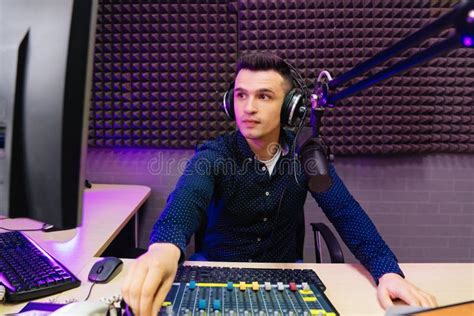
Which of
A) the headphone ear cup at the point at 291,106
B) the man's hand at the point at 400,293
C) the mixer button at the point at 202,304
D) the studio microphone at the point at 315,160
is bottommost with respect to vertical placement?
the mixer button at the point at 202,304

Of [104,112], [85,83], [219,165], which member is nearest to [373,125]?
[219,165]

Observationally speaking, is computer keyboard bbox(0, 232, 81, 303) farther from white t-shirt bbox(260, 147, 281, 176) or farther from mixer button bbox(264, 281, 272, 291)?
white t-shirt bbox(260, 147, 281, 176)

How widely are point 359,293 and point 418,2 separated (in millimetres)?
1908

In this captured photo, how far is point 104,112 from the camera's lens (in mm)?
2316

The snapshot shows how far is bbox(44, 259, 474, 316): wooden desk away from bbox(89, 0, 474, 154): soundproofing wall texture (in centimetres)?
120

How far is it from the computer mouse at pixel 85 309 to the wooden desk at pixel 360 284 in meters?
0.21

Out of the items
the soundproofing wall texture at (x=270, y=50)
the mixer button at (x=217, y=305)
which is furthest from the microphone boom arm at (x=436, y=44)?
the soundproofing wall texture at (x=270, y=50)

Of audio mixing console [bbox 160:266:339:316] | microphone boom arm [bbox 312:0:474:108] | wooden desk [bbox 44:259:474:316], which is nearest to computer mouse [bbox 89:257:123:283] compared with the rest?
wooden desk [bbox 44:259:474:316]

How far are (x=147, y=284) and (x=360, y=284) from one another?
635 millimetres

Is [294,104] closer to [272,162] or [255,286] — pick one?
[272,162]

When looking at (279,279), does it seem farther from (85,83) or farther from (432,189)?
(432,189)

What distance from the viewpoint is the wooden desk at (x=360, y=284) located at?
3.05 ft

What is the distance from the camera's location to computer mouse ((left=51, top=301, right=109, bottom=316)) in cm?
68

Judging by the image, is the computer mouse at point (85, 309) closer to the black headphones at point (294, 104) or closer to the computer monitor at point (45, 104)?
the computer monitor at point (45, 104)
